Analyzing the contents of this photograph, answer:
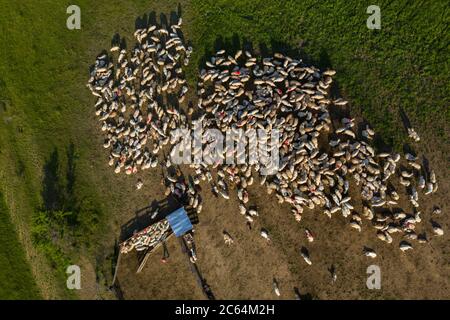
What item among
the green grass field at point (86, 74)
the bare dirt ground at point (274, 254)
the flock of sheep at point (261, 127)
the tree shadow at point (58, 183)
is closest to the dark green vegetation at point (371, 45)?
the green grass field at point (86, 74)

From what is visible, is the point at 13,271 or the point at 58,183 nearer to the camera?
the point at 58,183

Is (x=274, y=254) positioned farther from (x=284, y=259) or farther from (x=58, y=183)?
(x=58, y=183)

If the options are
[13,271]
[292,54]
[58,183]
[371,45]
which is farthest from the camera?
[13,271]

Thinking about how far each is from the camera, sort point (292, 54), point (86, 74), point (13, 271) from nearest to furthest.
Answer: point (292, 54) → point (13, 271) → point (86, 74)

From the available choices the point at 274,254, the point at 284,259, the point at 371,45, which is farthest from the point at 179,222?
the point at 371,45

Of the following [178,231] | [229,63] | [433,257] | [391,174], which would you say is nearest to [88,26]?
[229,63]
